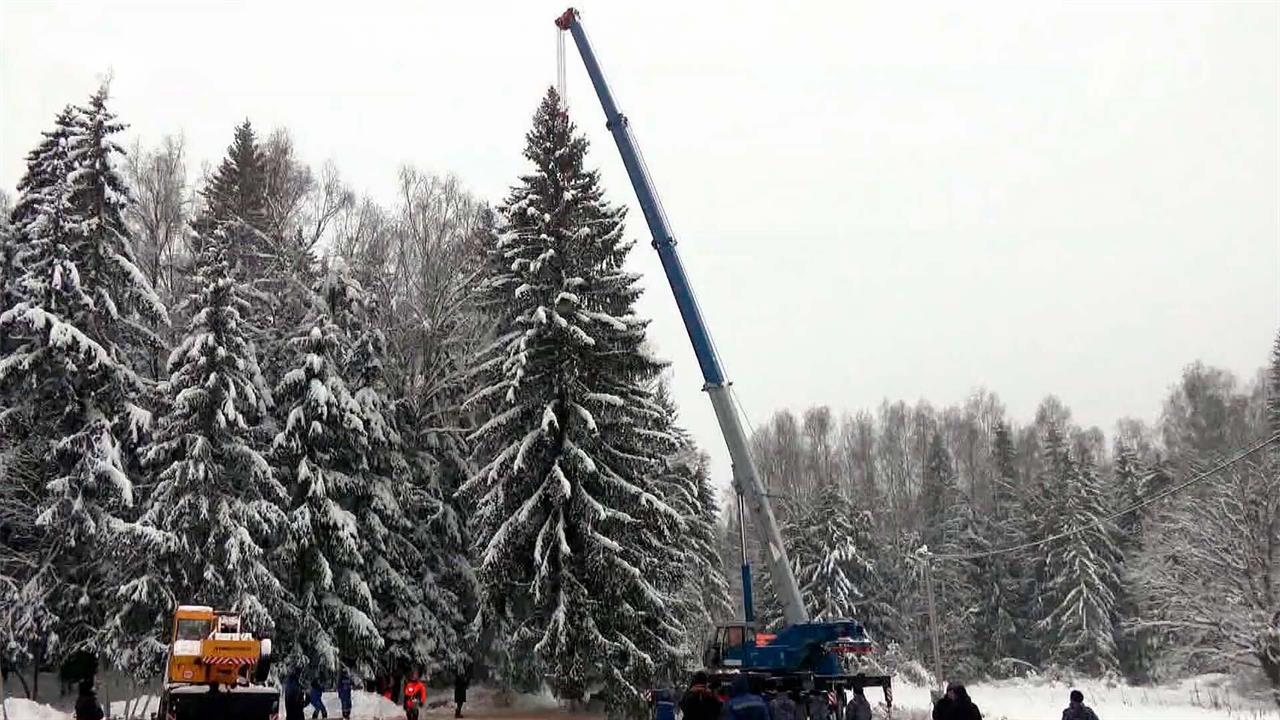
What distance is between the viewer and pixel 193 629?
69.5ft

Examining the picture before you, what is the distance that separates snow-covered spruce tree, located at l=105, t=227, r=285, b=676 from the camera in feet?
86.8

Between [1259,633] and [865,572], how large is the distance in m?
25.1

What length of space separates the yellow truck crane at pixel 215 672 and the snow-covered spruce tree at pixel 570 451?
7.72 metres

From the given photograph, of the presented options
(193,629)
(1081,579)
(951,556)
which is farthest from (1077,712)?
(1081,579)

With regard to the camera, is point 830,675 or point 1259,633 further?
point 1259,633

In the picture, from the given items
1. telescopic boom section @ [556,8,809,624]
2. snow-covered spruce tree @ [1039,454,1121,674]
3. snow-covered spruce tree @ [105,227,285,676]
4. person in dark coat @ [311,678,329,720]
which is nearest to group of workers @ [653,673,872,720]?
telescopic boom section @ [556,8,809,624]

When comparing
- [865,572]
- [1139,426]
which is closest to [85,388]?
[865,572]

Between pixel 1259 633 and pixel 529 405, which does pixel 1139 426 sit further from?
pixel 529 405

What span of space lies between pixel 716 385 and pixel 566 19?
12.9 meters

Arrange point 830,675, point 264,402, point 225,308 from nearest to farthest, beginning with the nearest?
point 830,675 < point 225,308 < point 264,402

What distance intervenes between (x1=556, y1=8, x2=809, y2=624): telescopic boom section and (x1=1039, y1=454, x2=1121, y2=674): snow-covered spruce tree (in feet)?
112

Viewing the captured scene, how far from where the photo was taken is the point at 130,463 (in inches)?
1165

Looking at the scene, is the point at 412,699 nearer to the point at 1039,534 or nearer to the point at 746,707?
the point at 746,707

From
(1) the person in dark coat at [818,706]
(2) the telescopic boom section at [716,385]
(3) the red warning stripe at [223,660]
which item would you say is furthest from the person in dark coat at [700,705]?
(2) the telescopic boom section at [716,385]
